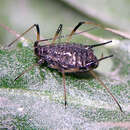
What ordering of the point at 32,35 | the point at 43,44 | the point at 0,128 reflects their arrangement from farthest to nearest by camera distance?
the point at 32,35 < the point at 43,44 < the point at 0,128

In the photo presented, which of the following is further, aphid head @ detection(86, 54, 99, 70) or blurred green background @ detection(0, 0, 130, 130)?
aphid head @ detection(86, 54, 99, 70)

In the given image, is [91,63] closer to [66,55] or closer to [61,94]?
[66,55]

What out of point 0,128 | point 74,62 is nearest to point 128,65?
point 74,62

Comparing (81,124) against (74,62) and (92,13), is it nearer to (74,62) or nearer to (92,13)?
(74,62)

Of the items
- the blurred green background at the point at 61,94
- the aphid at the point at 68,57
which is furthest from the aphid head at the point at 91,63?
the blurred green background at the point at 61,94

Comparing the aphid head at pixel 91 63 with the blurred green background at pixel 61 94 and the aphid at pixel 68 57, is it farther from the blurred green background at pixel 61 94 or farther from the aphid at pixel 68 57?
the blurred green background at pixel 61 94

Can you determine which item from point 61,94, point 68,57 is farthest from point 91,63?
point 61,94

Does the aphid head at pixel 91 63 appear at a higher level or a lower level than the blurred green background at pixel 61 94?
higher

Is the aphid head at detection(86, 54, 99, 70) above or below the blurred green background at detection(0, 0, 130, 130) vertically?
above

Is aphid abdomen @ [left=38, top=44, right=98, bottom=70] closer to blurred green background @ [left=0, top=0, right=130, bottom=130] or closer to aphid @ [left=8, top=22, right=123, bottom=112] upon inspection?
aphid @ [left=8, top=22, right=123, bottom=112]

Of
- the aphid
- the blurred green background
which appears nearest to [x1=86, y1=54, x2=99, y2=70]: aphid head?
the aphid

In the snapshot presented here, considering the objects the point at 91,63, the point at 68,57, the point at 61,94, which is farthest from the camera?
the point at 68,57
